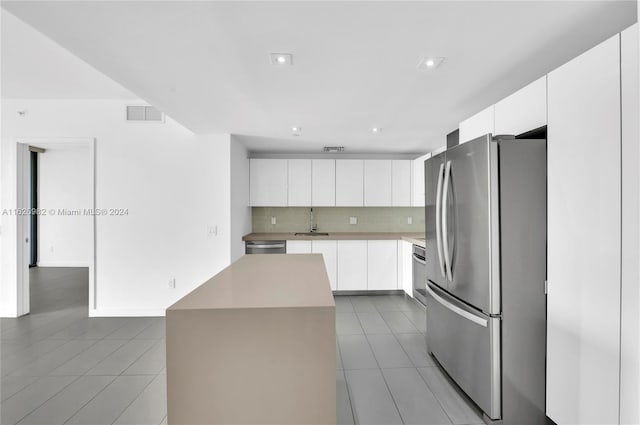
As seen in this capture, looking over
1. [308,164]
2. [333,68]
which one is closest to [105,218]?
[308,164]

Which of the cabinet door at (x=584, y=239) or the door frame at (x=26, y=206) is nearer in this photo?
the cabinet door at (x=584, y=239)

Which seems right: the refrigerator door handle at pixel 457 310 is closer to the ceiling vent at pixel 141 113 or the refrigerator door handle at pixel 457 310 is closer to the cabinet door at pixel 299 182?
the cabinet door at pixel 299 182

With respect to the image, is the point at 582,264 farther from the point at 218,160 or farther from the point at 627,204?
the point at 218,160

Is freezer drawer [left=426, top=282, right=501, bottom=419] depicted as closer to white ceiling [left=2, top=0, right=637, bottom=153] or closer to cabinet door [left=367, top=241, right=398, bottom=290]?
white ceiling [left=2, top=0, right=637, bottom=153]

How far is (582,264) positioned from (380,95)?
1909 mm

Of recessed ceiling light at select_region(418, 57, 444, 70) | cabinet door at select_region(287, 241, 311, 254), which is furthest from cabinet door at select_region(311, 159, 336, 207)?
recessed ceiling light at select_region(418, 57, 444, 70)

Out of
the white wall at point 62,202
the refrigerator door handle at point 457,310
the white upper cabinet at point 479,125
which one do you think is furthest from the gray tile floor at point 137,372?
the white wall at point 62,202

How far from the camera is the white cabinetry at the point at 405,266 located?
449cm

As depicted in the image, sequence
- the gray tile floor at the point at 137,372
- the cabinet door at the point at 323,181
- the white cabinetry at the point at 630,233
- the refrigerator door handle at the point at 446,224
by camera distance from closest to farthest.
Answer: the white cabinetry at the point at 630,233 < the gray tile floor at the point at 137,372 < the refrigerator door handle at the point at 446,224 < the cabinet door at the point at 323,181

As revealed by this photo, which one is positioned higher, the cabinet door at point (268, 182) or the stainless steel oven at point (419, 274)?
the cabinet door at point (268, 182)

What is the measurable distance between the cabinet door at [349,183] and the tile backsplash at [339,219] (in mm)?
404

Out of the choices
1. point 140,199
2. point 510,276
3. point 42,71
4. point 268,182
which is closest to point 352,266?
point 268,182

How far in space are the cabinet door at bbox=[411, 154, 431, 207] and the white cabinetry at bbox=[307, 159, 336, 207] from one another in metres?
1.39

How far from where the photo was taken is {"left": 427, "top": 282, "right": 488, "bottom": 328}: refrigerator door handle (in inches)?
75.8
